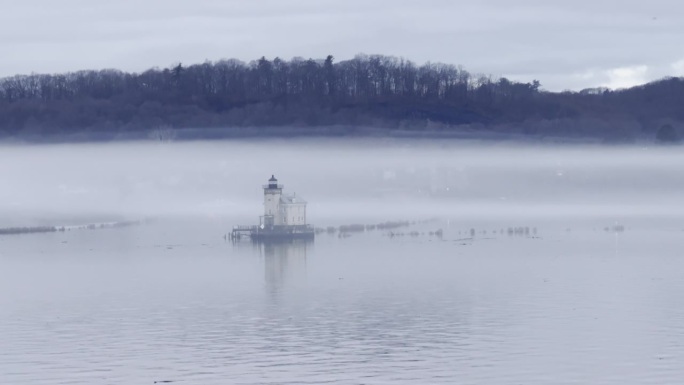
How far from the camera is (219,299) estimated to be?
54031mm

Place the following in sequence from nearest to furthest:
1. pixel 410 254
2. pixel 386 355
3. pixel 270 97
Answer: pixel 386 355, pixel 410 254, pixel 270 97

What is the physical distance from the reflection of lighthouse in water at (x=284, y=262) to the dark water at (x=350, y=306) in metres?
0.26

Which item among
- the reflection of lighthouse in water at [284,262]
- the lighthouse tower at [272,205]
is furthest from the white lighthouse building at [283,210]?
the reflection of lighthouse in water at [284,262]

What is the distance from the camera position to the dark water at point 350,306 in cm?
3628

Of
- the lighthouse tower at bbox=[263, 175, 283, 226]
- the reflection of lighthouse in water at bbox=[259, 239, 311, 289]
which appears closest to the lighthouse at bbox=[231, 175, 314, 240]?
the lighthouse tower at bbox=[263, 175, 283, 226]

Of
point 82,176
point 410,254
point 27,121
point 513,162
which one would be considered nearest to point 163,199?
point 82,176

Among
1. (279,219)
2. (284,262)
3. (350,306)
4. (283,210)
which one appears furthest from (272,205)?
(350,306)

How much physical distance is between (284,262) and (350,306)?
88.8 feet

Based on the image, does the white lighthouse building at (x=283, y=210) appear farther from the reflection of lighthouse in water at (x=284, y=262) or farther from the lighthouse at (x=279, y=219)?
the reflection of lighthouse in water at (x=284, y=262)

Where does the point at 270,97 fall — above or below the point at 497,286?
above

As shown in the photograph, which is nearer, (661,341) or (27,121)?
(661,341)

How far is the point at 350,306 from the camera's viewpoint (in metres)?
50.0

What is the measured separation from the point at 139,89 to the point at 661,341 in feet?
475

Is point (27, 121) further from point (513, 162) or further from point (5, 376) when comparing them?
point (5, 376)
